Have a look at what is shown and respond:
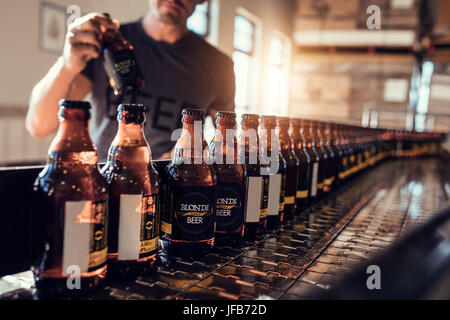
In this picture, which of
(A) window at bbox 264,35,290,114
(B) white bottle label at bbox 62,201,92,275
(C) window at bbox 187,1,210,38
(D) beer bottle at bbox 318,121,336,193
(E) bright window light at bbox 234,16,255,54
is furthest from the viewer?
(A) window at bbox 264,35,290,114

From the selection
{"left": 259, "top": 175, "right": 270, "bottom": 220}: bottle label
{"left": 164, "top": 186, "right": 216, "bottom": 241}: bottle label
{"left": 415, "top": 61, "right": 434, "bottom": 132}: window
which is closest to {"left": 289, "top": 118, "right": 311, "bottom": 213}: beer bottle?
{"left": 259, "top": 175, "right": 270, "bottom": 220}: bottle label

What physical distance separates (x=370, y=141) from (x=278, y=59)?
650 cm

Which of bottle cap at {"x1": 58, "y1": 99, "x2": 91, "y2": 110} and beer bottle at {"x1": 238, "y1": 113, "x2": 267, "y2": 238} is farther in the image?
beer bottle at {"x1": 238, "y1": 113, "x2": 267, "y2": 238}

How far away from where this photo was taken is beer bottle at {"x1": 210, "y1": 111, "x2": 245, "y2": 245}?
762 millimetres

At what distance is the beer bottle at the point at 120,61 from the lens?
3.34 feet

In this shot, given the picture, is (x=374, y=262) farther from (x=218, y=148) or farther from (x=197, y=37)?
(x=197, y=37)

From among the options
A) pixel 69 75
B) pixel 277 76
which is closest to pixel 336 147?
pixel 69 75

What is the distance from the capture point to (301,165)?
1.08 meters

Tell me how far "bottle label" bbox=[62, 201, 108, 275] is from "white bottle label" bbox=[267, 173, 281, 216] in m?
0.43

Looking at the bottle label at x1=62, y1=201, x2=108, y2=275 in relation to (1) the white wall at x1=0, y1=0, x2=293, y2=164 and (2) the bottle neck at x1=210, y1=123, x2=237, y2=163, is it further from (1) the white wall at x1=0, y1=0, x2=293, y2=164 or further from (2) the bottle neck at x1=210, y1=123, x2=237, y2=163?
(1) the white wall at x1=0, y1=0, x2=293, y2=164

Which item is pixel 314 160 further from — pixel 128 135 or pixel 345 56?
pixel 345 56

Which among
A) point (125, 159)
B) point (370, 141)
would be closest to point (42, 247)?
point (125, 159)
